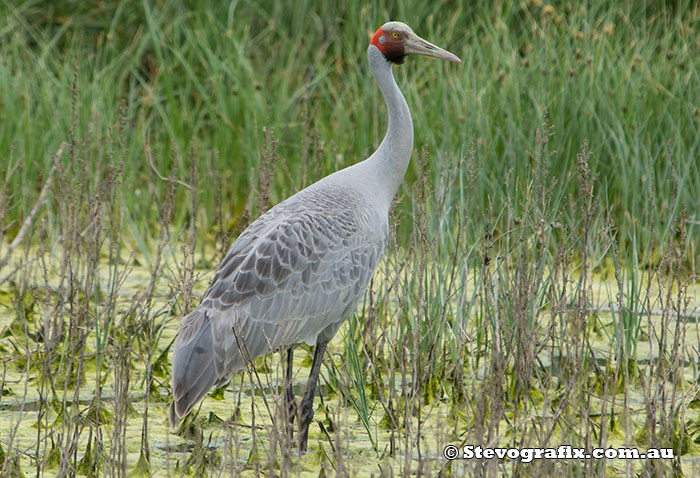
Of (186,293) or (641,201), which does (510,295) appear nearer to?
(186,293)

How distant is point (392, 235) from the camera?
4438mm

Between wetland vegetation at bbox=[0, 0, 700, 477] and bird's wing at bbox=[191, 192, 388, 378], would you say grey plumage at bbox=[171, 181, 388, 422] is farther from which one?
wetland vegetation at bbox=[0, 0, 700, 477]

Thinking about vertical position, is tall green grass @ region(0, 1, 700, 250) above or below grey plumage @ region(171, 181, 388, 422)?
above

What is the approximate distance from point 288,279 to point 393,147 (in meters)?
0.83

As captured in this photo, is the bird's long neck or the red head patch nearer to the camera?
the bird's long neck

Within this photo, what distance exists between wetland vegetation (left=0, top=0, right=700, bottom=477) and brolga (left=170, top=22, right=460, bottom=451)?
5.3 inches

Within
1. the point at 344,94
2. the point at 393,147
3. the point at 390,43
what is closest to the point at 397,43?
the point at 390,43

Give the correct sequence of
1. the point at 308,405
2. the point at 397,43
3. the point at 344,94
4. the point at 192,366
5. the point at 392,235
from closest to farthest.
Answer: the point at 192,366, the point at 308,405, the point at 397,43, the point at 392,235, the point at 344,94

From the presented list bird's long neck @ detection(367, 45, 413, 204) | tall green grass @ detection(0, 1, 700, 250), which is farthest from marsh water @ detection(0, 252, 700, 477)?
tall green grass @ detection(0, 1, 700, 250)

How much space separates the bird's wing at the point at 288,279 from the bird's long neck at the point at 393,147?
1.09 ft

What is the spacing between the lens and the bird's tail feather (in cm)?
341

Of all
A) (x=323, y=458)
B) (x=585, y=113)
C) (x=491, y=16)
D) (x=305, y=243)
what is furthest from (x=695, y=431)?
(x=491, y=16)

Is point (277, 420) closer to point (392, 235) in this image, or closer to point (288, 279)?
point (288, 279)

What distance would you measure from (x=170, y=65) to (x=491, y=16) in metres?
2.41
